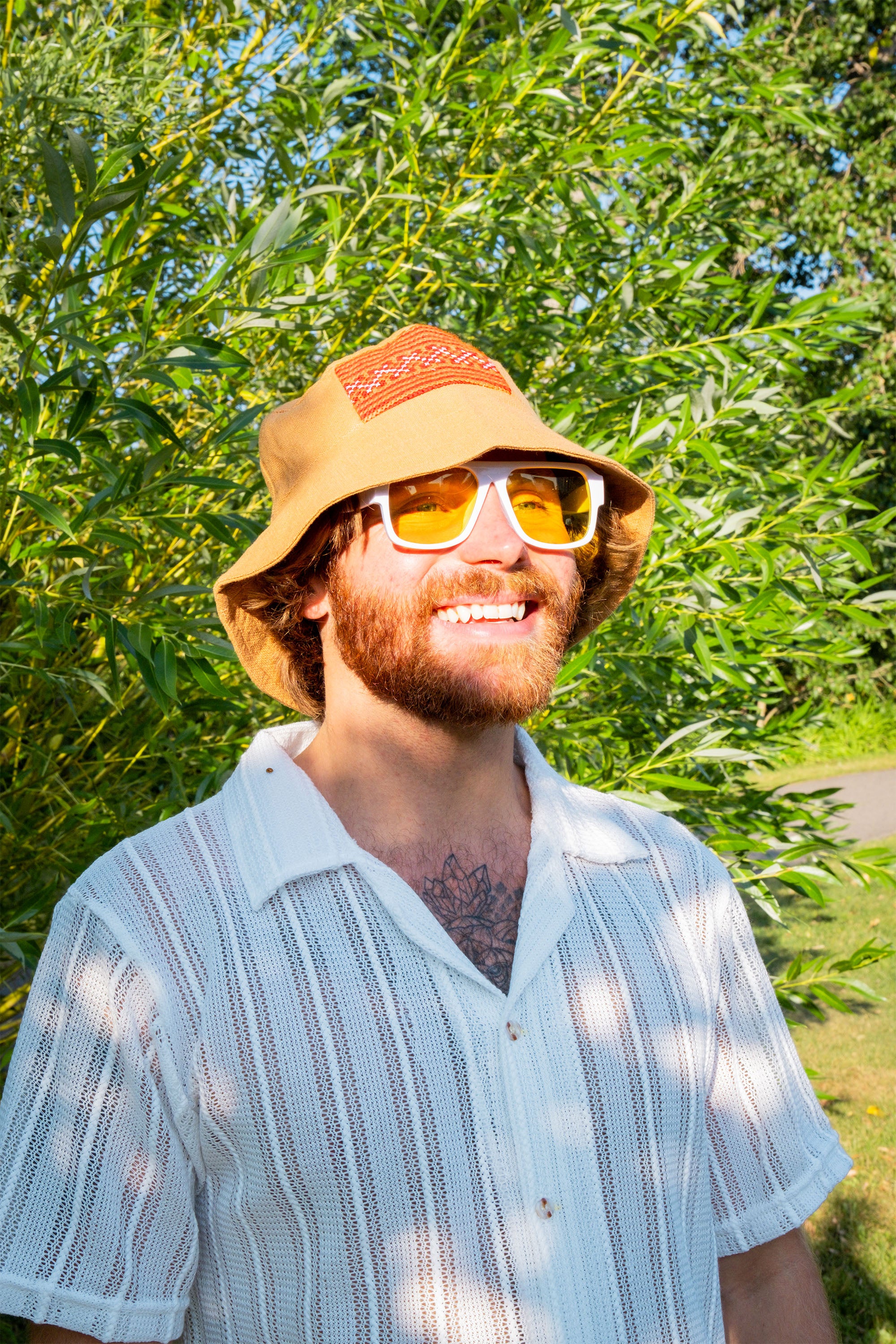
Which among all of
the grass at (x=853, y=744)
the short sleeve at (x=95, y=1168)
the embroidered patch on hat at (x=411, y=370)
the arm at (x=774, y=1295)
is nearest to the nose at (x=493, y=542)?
the embroidered patch on hat at (x=411, y=370)

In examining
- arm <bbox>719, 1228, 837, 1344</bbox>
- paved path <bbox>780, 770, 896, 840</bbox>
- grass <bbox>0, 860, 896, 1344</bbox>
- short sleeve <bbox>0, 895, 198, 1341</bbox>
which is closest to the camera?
short sleeve <bbox>0, 895, 198, 1341</bbox>

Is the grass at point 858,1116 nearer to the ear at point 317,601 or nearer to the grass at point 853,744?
the ear at point 317,601

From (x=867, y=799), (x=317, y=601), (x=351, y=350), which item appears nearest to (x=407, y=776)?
(x=317, y=601)

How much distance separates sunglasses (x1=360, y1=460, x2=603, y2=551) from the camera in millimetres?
1590

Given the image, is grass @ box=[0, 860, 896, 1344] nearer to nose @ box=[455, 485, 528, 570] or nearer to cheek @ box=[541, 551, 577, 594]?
cheek @ box=[541, 551, 577, 594]

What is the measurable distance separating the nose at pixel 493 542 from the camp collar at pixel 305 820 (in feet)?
1.16

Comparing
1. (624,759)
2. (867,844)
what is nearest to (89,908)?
(624,759)

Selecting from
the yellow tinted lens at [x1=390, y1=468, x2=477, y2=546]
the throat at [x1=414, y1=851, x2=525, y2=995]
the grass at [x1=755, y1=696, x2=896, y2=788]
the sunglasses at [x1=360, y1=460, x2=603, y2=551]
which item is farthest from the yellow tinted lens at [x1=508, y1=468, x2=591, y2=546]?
the grass at [x1=755, y1=696, x2=896, y2=788]

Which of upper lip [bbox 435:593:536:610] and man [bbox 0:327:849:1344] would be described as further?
upper lip [bbox 435:593:536:610]

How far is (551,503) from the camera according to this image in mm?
1710

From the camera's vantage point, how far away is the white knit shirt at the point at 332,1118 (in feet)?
4.21

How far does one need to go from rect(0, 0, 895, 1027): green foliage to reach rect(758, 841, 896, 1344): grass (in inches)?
71.2

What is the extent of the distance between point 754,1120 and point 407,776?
0.68 meters

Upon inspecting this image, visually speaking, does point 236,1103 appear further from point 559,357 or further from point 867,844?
point 867,844
